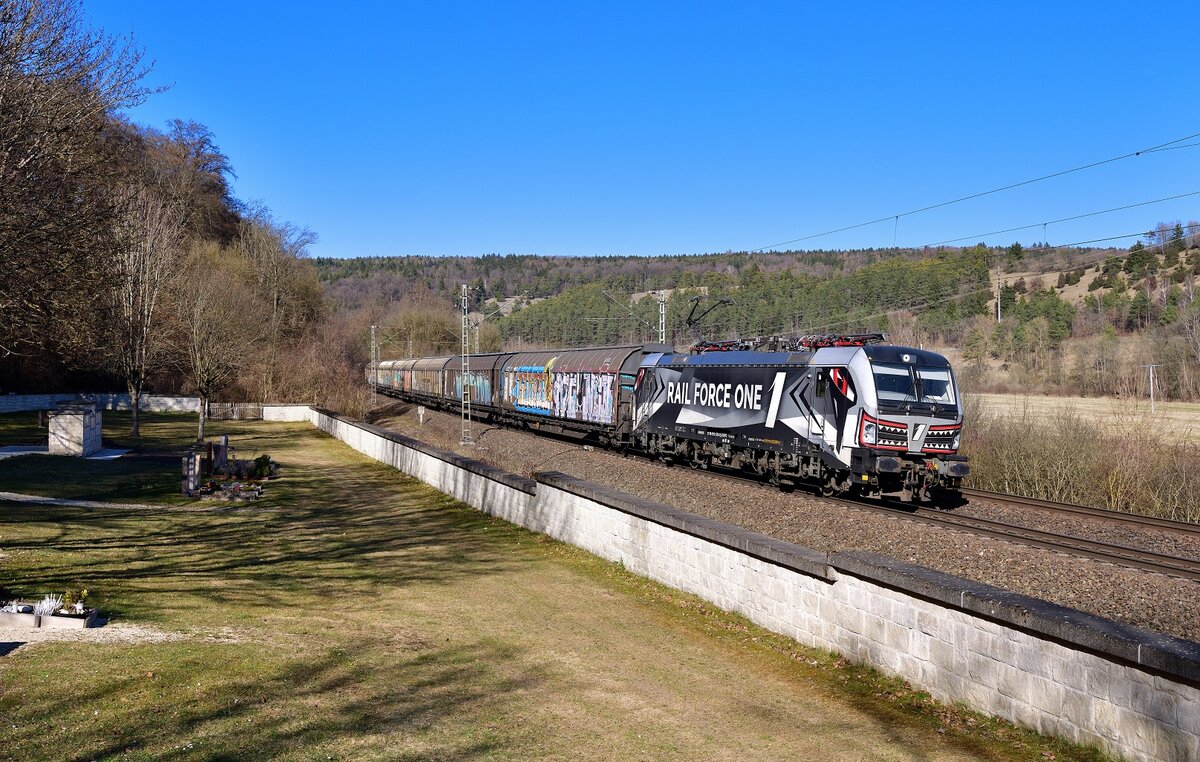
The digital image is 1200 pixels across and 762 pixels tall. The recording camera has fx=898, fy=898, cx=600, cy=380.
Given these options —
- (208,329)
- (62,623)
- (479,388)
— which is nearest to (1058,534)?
(62,623)

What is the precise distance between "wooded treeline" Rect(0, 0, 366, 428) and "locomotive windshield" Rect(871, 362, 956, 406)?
16.1 m

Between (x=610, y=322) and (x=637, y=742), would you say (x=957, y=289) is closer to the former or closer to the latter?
(x=610, y=322)

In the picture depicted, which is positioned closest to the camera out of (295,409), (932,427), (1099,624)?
(1099,624)

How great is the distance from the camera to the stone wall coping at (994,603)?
18.3ft

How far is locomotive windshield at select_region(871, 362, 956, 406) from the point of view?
18.0 m

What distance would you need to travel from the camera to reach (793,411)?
20031 millimetres

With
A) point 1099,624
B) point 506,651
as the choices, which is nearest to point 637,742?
point 506,651

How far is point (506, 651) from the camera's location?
878 cm

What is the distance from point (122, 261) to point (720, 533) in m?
30.9

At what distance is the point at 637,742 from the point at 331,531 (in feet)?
36.6

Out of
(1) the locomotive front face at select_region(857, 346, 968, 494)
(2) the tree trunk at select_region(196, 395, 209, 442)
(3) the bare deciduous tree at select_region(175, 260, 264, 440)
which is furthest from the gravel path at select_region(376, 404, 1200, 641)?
(3) the bare deciduous tree at select_region(175, 260, 264, 440)

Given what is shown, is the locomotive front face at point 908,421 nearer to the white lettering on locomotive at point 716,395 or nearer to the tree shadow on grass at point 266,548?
the white lettering on locomotive at point 716,395

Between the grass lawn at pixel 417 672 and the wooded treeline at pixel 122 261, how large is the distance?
268 inches

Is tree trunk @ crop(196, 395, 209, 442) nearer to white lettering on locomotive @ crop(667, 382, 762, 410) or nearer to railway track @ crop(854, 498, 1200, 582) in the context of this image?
white lettering on locomotive @ crop(667, 382, 762, 410)
